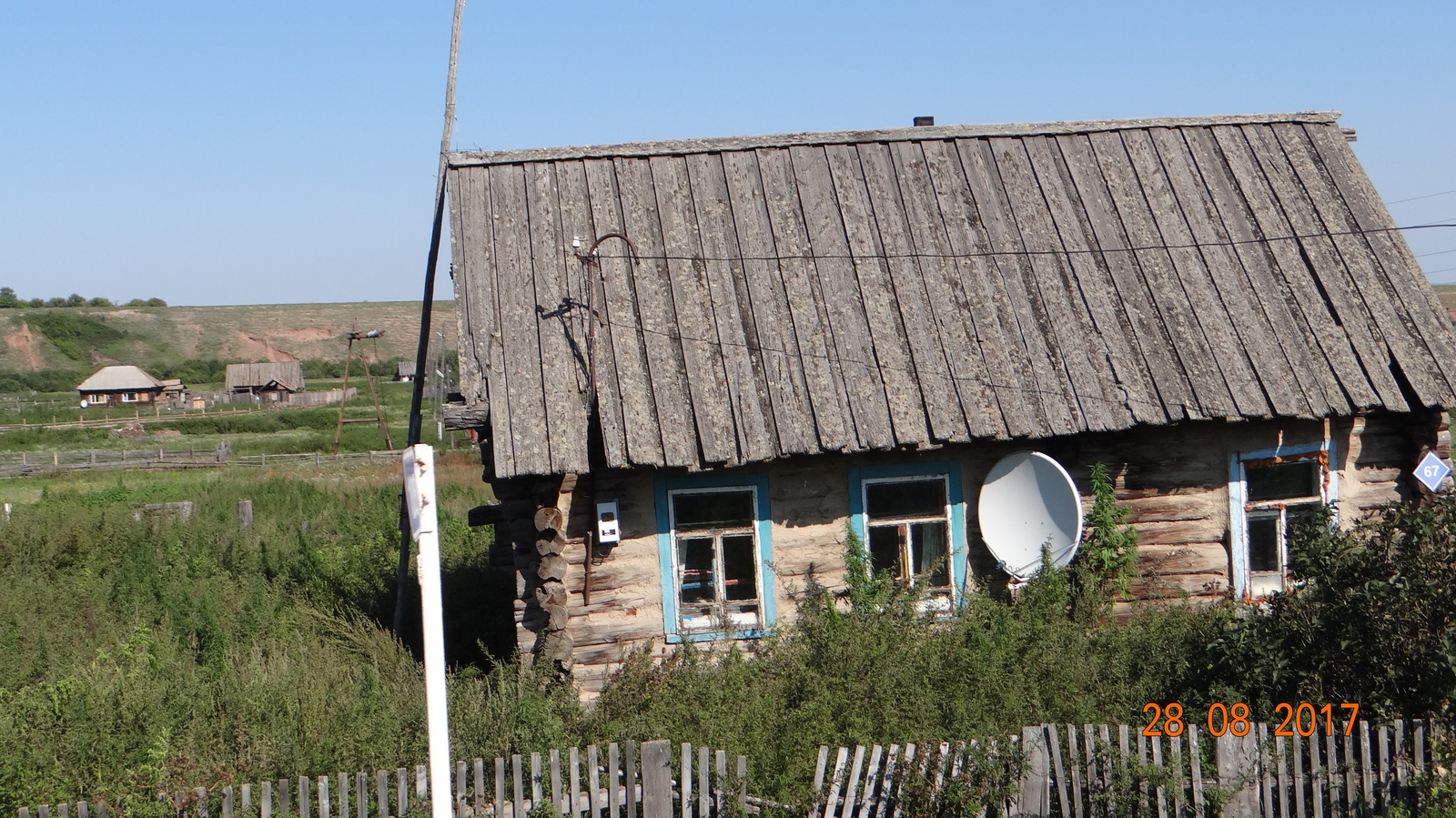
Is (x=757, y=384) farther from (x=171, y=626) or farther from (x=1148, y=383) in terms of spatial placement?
(x=171, y=626)

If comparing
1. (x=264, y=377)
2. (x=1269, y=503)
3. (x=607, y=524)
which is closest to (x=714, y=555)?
(x=607, y=524)

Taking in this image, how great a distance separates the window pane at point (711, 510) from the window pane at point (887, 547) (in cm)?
115

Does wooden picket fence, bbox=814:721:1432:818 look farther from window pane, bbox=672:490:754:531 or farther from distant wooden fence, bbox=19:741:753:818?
window pane, bbox=672:490:754:531

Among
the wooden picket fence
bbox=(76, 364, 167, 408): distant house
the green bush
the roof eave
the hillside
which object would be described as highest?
the hillside

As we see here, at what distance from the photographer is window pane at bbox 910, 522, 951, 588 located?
9.18m

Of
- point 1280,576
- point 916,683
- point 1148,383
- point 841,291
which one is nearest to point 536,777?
point 916,683

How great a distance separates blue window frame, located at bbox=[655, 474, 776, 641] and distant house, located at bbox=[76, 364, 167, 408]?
68.2m

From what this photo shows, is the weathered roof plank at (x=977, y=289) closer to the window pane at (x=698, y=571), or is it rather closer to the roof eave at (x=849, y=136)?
the roof eave at (x=849, y=136)

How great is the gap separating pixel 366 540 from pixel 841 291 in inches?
357

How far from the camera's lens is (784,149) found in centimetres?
1120

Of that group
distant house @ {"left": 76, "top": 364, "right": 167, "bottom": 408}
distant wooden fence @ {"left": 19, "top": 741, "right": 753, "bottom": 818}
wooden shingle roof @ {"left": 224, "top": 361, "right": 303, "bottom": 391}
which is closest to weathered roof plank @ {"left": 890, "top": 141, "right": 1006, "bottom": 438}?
distant wooden fence @ {"left": 19, "top": 741, "right": 753, "bottom": 818}

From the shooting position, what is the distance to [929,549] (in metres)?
9.23
